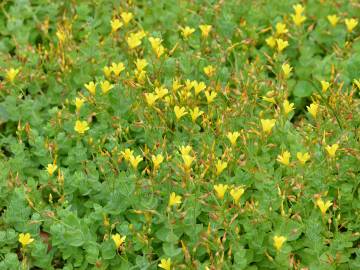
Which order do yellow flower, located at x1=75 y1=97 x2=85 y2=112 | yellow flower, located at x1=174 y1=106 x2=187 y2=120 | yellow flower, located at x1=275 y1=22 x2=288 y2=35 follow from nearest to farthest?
yellow flower, located at x1=174 y1=106 x2=187 y2=120 < yellow flower, located at x1=75 y1=97 x2=85 y2=112 < yellow flower, located at x1=275 y1=22 x2=288 y2=35

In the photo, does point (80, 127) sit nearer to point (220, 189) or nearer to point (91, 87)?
point (91, 87)

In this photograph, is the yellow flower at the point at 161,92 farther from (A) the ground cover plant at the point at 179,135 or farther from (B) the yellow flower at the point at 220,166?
(B) the yellow flower at the point at 220,166

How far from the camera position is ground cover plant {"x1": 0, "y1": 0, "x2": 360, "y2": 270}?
341 cm

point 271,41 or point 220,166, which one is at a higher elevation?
point 271,41

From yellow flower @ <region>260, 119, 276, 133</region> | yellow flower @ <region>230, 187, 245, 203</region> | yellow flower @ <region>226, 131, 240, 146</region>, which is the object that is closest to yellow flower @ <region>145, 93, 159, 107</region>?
yellow flower @ <region>226, 131, 240, 146</region>

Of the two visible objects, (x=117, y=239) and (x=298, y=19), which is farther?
(x=298, y=19)

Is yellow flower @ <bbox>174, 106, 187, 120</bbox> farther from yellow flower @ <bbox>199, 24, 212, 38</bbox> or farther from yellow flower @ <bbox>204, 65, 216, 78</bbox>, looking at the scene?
yellow flower @ <bbox>199, 24, 212, 38</bbox>

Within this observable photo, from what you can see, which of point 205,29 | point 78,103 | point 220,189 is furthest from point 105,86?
point 220,189

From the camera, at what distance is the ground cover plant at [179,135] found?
341 centimetres

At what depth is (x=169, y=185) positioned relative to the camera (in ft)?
11.8

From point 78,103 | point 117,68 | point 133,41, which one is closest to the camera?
point 78,103

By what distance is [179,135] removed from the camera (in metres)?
3.86

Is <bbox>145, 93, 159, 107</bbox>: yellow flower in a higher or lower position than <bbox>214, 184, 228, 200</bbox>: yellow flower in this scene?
higher

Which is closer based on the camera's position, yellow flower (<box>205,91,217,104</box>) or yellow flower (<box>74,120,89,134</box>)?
yellow flower (<box>74,120,89,134</box>)
